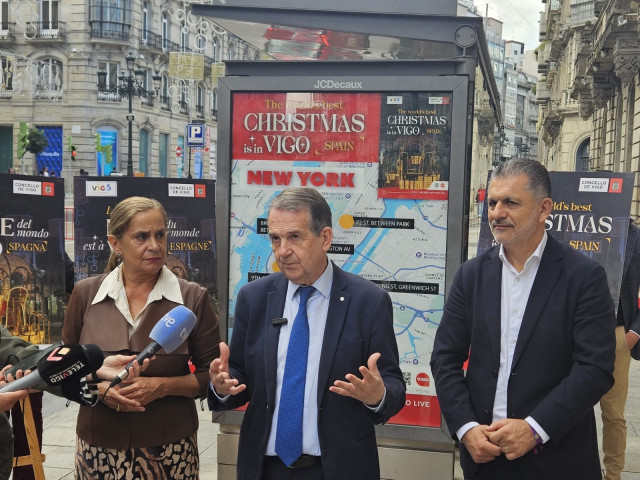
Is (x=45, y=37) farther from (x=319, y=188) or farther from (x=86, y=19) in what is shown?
(x=319, y=188)

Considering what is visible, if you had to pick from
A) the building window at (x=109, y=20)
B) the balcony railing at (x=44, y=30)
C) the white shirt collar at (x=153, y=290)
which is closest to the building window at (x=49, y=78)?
the balcony railing at (x=44, y=30)

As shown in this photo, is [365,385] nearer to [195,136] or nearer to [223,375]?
[223,375]

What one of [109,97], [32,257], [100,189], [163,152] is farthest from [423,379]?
[163,152]

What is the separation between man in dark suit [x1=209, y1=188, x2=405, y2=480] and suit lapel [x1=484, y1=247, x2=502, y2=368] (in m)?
0.44

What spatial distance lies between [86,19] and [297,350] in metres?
49.2

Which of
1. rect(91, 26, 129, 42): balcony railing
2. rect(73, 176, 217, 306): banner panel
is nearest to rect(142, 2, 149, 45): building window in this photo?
rect(91, 26, 129, 42): balcony railing

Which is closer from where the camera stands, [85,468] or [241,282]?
[85,468]

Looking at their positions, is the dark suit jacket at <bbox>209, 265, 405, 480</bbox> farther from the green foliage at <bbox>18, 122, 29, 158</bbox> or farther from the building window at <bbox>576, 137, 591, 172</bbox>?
the green foliage at <bbox>18, 122, 29, 158</bbox>

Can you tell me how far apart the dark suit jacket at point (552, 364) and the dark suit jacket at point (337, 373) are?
413mm

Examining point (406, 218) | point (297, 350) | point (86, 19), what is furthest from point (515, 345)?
point (86, 19)

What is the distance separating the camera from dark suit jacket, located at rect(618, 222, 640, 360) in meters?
5.10

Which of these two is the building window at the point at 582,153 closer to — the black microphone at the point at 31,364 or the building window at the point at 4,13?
the building window at the point at 4,13

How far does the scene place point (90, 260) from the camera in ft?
17.8

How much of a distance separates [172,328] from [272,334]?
38 centimetres
